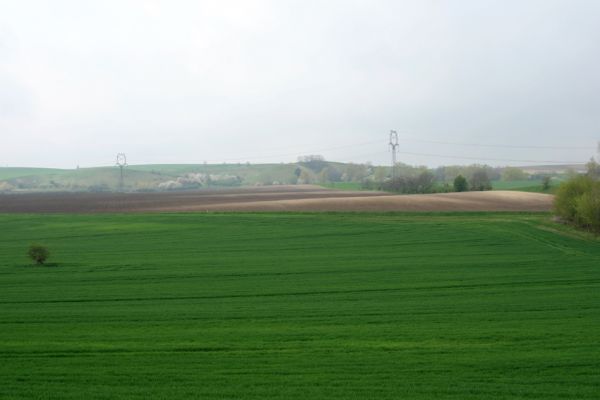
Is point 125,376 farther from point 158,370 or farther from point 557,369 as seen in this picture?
point 557,369

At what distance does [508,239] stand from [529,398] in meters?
35.1

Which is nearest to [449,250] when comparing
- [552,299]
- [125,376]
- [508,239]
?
[508,239]

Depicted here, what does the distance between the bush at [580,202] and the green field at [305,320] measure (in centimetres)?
529

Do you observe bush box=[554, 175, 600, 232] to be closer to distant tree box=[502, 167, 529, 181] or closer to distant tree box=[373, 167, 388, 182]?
distant tree box=[373, 167, 388, 182]

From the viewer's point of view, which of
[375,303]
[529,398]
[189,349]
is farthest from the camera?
[375,303]

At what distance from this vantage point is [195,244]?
48312mm

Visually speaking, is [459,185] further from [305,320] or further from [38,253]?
[305,320]

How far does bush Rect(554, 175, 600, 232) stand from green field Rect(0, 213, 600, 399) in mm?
5290

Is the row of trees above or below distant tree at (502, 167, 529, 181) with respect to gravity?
below

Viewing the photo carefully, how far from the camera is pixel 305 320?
75.5 feet

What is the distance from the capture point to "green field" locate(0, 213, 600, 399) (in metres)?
16.0

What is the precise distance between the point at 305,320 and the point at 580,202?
38.5 m

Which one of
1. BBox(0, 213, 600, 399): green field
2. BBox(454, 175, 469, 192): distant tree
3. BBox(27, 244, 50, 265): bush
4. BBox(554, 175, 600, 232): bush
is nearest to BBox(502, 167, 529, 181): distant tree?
BBox(454, 175, 469, 192): distant tree

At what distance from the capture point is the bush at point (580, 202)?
174 ft
